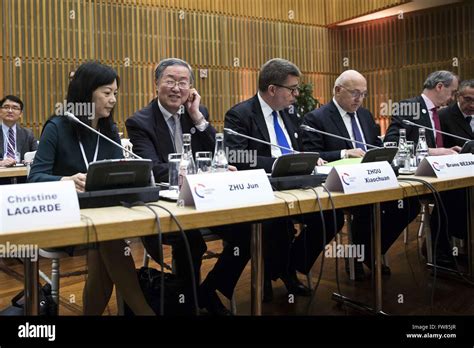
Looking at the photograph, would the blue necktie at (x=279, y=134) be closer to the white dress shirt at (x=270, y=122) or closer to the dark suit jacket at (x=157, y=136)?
the white dress shirt at (x=270, y=122)

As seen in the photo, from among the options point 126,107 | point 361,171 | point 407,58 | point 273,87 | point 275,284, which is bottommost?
point 275,284

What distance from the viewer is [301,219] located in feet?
9.27

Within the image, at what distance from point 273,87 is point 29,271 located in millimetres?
1815

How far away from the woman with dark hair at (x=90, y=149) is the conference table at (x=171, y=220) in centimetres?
50

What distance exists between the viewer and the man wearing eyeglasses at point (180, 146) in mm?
2428

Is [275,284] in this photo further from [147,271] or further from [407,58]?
[407,58]

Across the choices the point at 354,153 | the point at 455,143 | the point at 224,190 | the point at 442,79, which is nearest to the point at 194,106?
the point at 354,153

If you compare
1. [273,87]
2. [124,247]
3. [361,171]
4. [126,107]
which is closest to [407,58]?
[126,107]

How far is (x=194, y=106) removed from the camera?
2639 mm

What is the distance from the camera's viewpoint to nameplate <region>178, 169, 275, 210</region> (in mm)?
1541

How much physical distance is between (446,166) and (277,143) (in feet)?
3.16

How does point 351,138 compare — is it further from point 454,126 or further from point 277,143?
point 454,126

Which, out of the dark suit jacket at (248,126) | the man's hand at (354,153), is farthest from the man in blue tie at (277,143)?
the man's hand at (354,153)

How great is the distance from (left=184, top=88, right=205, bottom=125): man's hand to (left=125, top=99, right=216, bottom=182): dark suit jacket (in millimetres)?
43
